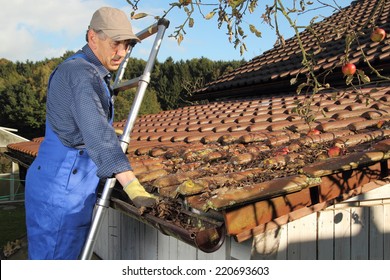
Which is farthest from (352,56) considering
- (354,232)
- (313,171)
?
(313,171)

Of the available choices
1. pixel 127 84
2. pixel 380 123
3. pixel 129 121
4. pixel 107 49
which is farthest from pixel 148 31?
pixel 380 123

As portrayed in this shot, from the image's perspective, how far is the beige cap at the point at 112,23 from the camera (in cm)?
199

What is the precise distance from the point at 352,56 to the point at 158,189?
16.4 ft

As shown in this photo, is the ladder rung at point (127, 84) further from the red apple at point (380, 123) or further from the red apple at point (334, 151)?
the red apple at point (380, 123)

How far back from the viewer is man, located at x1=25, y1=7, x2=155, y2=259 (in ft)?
6.55

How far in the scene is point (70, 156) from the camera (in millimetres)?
2068

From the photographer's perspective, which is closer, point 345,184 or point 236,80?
point 345,184

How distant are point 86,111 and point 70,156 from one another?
379mm

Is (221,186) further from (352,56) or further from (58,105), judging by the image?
(352,56)

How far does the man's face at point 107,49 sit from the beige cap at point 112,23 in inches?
2.4

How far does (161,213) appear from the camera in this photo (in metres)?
2.15

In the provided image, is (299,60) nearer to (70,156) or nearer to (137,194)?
(70,156)

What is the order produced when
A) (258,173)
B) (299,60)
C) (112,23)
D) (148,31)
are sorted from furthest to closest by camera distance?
(299,60)
(148,31)
(258,173)
(112,23)

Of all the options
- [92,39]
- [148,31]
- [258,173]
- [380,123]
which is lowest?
[258,173]
